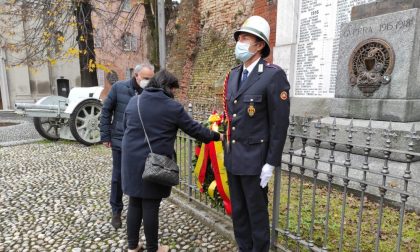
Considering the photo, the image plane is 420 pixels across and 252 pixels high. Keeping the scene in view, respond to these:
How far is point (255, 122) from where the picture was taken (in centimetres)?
231

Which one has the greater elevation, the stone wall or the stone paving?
the stone wall

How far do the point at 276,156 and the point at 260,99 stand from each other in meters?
0.43

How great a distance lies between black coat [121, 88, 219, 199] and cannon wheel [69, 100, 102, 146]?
5.47 metres

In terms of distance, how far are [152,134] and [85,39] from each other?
8411 mm

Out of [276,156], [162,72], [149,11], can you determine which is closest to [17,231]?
[162,72]

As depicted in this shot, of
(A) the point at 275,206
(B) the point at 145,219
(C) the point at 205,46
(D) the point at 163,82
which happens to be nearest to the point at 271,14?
(C) the point at 205,46

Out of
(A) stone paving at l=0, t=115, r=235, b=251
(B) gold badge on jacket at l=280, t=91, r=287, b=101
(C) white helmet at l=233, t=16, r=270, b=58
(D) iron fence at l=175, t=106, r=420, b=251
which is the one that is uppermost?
(C) white helmet at l=233, t=16, r=270, b=58

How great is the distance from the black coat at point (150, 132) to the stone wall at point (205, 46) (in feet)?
23.4

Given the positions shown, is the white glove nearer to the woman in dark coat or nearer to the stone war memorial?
the stone war memorial

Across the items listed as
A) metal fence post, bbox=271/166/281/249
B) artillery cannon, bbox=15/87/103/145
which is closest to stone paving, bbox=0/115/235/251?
metal fence post, bbox=271/166/281/249

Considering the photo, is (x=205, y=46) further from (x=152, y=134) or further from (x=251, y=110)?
(x=251, y=110)

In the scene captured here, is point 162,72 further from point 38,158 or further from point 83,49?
point 83,49

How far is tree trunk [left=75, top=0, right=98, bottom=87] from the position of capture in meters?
9.53

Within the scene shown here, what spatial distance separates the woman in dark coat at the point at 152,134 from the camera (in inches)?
98.4
